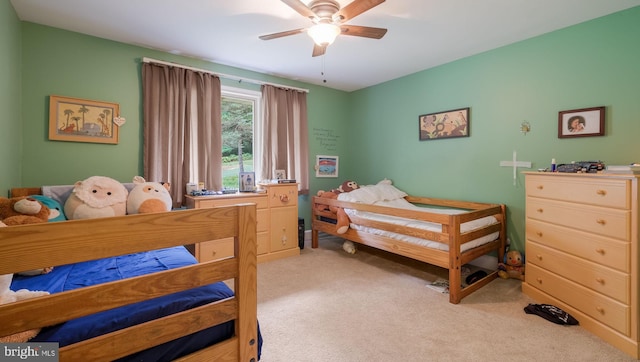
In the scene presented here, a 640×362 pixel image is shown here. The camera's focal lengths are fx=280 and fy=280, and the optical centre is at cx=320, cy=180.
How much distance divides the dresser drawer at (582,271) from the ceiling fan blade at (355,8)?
229cm

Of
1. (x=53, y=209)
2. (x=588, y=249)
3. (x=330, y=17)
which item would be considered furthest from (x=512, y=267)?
(x=53, y=209)

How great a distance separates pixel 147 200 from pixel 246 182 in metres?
1.30

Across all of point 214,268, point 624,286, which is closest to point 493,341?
point 624,286

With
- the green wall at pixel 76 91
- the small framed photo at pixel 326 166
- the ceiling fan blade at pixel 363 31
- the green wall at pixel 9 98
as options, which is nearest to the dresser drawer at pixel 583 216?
the ceiling fan blade at pixel 363 31

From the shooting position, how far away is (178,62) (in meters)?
3.20

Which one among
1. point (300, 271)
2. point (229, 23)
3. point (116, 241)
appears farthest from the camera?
point (300, 271)

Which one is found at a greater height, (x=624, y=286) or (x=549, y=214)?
(x=549, y=214)

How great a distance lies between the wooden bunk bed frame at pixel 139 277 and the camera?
A: 82 cm

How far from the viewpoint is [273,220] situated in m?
3.50

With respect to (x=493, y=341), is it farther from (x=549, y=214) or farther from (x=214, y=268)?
(x=214, y=268)

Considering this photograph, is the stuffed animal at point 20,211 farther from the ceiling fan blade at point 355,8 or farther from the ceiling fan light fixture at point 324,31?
the ceiling fan blade at point 355,8

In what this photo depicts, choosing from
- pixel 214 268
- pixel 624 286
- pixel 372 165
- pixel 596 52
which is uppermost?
pixel 596 52

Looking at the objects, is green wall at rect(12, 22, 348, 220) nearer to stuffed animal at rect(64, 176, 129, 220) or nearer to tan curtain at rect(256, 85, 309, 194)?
stuffed animal at rect(64, 176, 129, 220)

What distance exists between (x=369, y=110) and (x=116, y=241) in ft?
13.4
